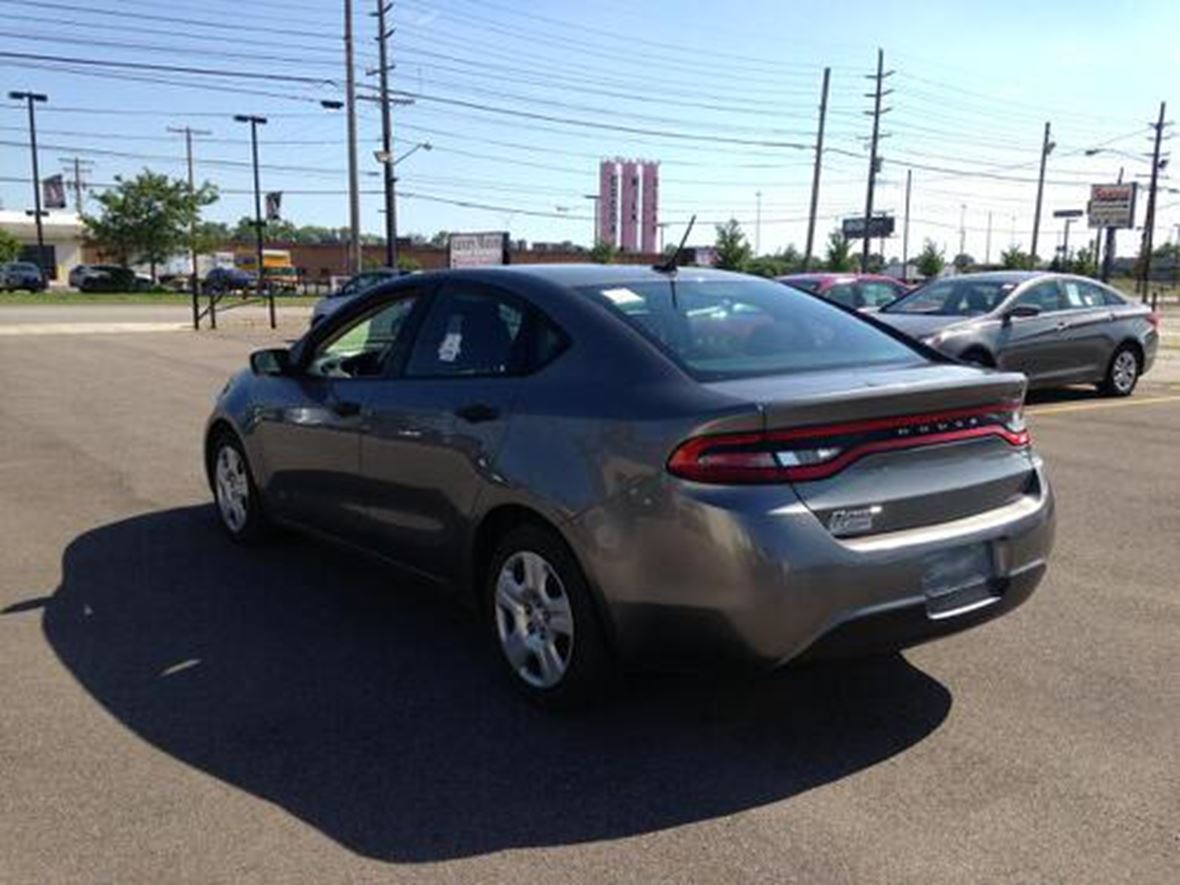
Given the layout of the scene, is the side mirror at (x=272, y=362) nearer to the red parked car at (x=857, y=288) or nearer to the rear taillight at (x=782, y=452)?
the rear taillight at (x=782, y=452)

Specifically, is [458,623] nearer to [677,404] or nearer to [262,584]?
[262,584]

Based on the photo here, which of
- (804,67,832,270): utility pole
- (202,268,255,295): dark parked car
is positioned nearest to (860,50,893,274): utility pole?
(804,67,832,270): utility pole

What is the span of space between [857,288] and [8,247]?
66093 mm

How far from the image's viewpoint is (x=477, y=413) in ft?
13.7

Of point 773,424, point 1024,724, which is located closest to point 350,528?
point 773,424

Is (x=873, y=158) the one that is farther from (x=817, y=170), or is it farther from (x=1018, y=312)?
(x=1018, y=312)

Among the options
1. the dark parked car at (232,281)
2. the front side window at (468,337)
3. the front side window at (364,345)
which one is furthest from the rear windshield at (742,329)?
the dark parked car at (232,281)

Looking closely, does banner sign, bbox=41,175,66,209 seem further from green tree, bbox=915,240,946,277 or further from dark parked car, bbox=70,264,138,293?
green tree, bbox=915,240,946,277

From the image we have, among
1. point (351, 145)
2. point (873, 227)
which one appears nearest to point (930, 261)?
point (873, 227)

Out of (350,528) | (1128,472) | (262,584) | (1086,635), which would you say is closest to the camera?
(1086,635)

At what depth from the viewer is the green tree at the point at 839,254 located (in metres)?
64.2

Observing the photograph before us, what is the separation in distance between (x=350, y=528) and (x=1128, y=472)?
6.20 meters

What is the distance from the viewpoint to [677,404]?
3508 millimetres

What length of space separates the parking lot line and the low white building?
266 ft
